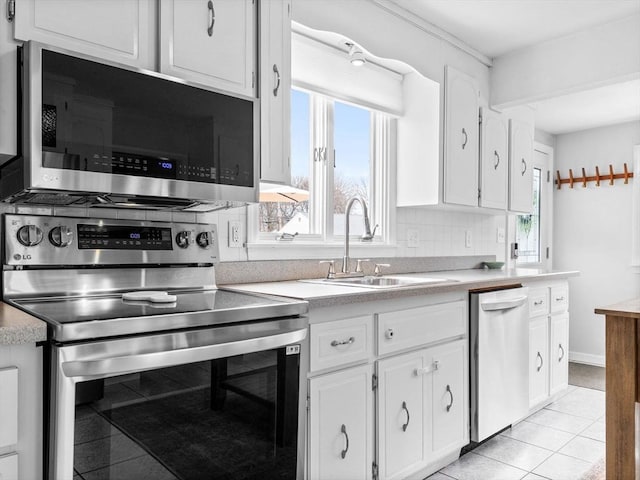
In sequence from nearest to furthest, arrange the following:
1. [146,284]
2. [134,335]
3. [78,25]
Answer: [134,335] → [78,25] → [146,284]

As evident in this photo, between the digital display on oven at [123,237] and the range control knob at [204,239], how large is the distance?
4.8 inches

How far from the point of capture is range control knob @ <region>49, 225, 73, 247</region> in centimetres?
163

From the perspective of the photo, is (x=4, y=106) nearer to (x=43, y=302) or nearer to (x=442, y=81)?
(x=43, y=302)

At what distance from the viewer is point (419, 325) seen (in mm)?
2170

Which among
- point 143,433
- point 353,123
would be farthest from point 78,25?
point 353,123

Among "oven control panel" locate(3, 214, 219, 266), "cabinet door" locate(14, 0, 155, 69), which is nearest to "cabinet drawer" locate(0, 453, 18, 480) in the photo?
"oven control panel" locate(3, 214, 219, 266)

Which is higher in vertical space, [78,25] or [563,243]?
[78,25]

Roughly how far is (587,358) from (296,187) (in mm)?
3710

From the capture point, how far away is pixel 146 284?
71.9 inches

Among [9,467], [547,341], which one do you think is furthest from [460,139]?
[9,467]

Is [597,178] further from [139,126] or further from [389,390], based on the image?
[139,126]

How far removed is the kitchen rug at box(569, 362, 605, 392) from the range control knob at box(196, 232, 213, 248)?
338 cm

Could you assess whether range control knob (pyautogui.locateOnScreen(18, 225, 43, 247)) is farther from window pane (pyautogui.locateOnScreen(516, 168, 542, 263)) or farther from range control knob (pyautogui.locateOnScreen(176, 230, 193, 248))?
window pane (pyautogui.locateOnScreen(516, 168, 542, 263))

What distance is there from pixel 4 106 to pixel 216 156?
63 centimetres
